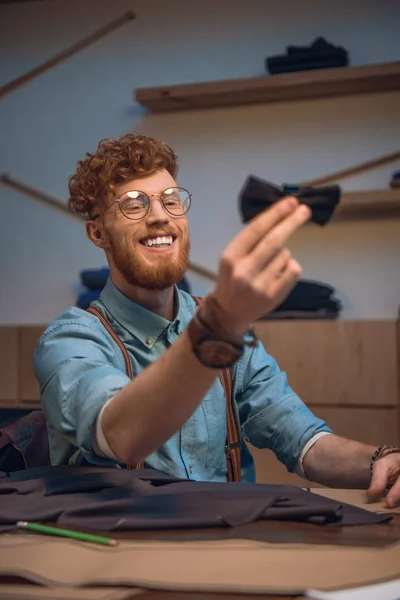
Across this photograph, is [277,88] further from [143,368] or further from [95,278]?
[143,368]

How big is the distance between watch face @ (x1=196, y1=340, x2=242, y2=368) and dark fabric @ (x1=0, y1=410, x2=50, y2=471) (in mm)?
690

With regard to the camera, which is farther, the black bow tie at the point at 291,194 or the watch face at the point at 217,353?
the black bow tie at the point at 291,194

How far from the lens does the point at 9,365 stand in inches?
152

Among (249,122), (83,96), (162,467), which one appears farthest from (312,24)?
(162,467)

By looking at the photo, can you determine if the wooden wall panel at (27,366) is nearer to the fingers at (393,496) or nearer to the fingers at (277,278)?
the fingers at (393,496)

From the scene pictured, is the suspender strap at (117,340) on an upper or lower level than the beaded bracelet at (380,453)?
upper

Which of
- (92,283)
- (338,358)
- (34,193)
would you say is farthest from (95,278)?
(338,358)

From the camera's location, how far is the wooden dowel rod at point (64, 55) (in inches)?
161

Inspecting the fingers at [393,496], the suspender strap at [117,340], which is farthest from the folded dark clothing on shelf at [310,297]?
the fingers at [393,496]

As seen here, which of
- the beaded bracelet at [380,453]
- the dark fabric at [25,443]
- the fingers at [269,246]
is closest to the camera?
the fingers at [269,246]

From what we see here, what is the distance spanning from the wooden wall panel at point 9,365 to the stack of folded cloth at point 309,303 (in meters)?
1.29

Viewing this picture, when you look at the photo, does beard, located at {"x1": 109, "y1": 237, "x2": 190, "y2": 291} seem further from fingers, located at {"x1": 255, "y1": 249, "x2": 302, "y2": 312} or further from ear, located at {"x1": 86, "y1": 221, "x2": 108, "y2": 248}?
fingers, located at {"x1": 255, "y1": 249, "x2": 302, "y2": 312}

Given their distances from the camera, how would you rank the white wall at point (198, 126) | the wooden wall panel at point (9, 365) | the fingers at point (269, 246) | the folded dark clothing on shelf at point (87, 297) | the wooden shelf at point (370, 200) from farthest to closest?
the wooden wall panel at point (9, 365) < the folded dark clothing on shelf at point (87, 297) < the white wall at point (198, 126) < the wooden shelf at point (370, 200) < the fingers at point (269, 246)

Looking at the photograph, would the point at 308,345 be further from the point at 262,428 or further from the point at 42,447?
the point at 42,447
